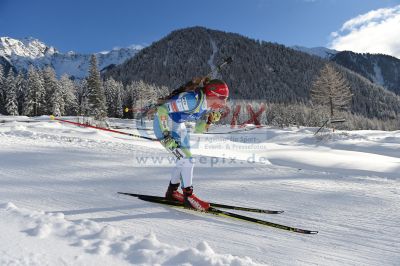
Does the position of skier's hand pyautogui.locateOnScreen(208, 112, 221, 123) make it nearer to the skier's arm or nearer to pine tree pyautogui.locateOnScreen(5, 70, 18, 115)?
the skier's arm

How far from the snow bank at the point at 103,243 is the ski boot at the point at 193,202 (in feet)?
4.27

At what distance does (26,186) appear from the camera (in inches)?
257

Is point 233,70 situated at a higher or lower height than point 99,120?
higher

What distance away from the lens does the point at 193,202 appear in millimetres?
5621

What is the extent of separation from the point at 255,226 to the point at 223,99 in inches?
81.6

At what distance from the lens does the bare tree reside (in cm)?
→ 3925

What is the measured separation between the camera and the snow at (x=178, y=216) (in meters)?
3.88

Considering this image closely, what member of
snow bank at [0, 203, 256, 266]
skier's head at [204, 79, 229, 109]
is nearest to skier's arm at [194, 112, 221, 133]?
skier's head at [204, 79, 229, 109]

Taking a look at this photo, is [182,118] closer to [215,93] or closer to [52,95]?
[215,93]

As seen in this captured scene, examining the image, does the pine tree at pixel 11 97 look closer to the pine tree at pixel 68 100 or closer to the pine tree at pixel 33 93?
the pine tree at pixel 33 93

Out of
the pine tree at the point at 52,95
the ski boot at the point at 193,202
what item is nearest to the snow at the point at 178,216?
the ski boot at the point at 193,202

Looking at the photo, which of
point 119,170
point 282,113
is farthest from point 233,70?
point 119,170

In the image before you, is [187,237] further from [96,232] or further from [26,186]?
[26,186]

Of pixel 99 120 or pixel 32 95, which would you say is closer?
pixel 99 120
